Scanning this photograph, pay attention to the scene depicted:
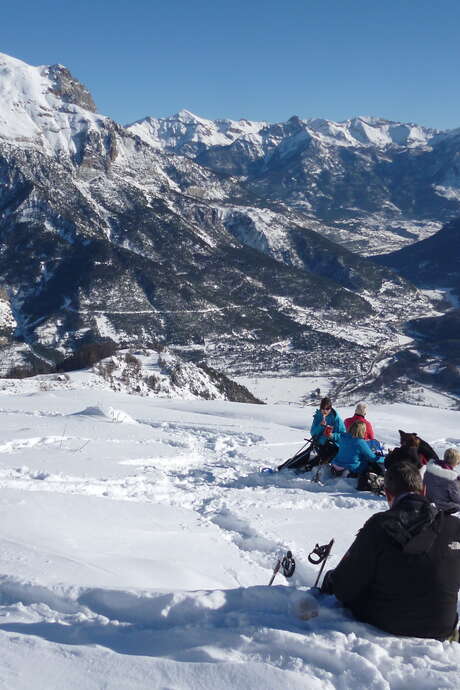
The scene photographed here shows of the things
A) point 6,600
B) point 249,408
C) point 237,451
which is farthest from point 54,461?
point 249,408

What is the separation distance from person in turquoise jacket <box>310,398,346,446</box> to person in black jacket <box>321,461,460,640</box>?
8.60 meters

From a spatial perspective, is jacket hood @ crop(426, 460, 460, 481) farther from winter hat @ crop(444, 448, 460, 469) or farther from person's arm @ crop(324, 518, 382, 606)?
person's arm @ crop(324, 518, 382, 606)

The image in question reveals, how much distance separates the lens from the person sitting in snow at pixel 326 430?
13.5 meters

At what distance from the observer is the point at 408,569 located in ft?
15.8

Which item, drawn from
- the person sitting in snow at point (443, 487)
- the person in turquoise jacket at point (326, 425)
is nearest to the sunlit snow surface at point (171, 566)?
the person in turquoise jacket at point (326, 425)

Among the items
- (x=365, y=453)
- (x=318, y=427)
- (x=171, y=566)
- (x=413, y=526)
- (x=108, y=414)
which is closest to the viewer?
(x=413, y=526)

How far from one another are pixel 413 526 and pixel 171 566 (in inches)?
142

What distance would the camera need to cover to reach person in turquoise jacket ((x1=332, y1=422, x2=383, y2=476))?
1272 cm

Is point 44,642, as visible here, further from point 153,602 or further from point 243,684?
point 243,684

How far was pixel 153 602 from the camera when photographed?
5.32m

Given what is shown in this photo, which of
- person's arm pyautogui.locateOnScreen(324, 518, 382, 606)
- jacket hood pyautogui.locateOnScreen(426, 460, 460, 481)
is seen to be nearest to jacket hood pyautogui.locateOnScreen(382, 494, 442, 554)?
person's arm pyautogui.locateOnScreen(324, 518, 382, 606)

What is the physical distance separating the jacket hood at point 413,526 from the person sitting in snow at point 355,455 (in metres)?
7.96

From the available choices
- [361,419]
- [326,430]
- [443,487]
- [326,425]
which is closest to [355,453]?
[361,419]

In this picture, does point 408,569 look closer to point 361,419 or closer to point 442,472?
point 442,472
